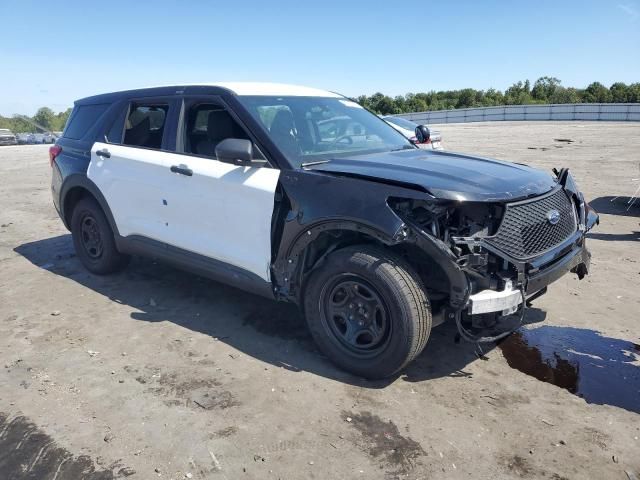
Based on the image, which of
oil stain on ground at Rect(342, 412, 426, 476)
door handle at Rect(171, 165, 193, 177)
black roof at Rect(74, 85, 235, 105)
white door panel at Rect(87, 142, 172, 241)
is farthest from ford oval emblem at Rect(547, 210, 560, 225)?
white door panel at Rect(87, 142, 172, 241)

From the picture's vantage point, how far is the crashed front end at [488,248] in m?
3.20

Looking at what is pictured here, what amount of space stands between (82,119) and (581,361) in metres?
5.38

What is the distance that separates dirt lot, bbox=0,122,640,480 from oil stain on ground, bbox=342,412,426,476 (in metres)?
0.01

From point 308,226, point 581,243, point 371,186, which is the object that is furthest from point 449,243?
point 581,243

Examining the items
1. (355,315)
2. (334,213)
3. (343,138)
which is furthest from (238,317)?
(343,138)

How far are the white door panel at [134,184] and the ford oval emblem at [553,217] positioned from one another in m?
3.03

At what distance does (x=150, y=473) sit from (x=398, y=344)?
1.60 metres

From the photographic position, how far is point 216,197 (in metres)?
4.18

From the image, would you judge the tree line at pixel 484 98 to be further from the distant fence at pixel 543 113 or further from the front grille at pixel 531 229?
the front grille at pixel 531 229

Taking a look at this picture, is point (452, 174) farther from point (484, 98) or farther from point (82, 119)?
point (484, 98)

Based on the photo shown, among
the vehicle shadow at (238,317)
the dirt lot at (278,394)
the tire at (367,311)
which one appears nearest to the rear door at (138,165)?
the vehicle shadow at (238,317)

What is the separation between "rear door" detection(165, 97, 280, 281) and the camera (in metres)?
3.93

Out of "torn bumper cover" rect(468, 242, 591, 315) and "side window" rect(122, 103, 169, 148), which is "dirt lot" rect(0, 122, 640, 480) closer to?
"torn bumper cover" rect(468, 242, 591, 315)

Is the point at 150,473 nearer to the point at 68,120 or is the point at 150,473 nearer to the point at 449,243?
the point at 449,243
